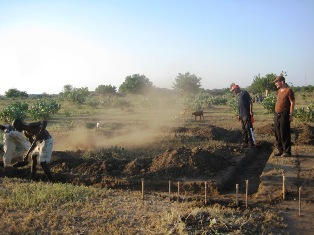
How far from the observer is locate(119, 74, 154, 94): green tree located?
5716 centimetres

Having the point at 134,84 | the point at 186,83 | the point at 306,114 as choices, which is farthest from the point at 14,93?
the point at 306,114

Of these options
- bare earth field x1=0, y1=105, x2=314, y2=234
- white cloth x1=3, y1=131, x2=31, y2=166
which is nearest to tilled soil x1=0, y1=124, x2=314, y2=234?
bare earth field x1=0, y1=105, x2=314, y2=234

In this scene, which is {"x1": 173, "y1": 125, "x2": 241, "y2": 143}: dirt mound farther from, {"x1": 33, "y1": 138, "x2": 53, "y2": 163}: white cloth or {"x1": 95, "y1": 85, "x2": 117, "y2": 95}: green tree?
{"x1": 95, "y1": 85, "x2": 117, "y2": 95}: green tree

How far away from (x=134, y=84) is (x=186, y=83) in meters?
8.65

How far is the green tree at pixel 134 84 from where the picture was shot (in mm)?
57156

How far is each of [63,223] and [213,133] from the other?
9592mm

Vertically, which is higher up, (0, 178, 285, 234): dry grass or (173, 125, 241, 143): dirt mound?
(173, 125, 241, 143): dirt mound

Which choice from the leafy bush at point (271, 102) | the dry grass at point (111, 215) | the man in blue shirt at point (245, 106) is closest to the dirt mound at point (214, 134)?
the man in blue shirt at point (245, 106)

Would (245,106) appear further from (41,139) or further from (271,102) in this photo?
(271,102)

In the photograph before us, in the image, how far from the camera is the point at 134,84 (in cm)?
5769

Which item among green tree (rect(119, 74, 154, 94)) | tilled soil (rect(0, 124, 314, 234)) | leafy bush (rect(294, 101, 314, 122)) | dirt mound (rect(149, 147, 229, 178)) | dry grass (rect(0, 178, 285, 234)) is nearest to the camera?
dry grass (rect(0, 178, 285, 234))

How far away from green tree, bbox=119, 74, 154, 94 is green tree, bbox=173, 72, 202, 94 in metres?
4.85

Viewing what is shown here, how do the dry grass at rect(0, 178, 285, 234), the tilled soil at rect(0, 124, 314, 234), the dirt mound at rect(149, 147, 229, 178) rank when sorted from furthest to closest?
the dirt mound at rect(149, 147, 229, 178)
the tilled soil at rect(0, 124, 314, 234)
the dry grass at rect(0, 178, 285, 234)

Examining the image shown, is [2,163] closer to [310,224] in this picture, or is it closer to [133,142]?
[133,142]
